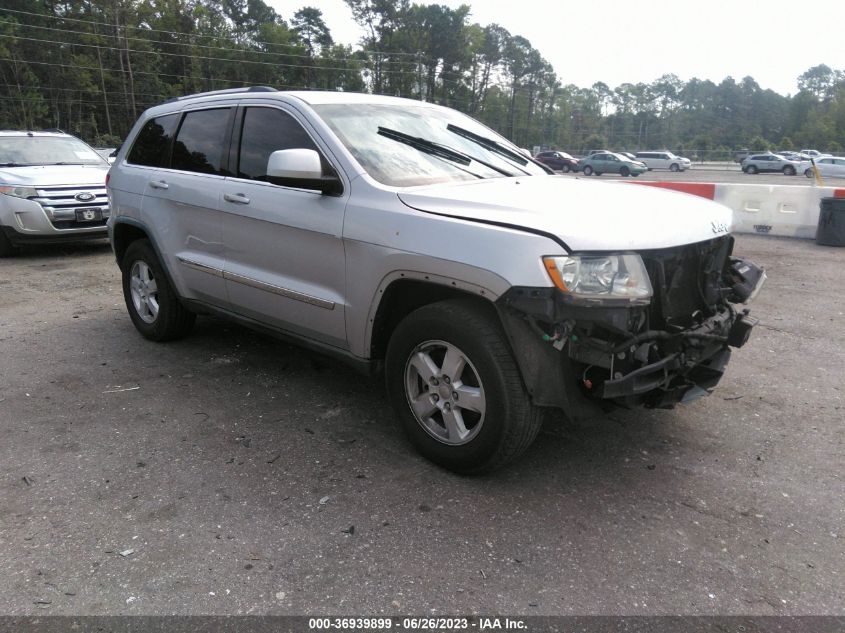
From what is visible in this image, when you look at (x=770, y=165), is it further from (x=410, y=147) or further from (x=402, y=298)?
(x=402, y=298)

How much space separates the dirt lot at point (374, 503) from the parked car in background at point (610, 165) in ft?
145

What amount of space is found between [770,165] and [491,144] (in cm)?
4873

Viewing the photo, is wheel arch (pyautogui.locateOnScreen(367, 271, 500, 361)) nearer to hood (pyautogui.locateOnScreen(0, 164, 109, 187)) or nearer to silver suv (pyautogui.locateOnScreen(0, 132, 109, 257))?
silver suv (pyautogui.locateOnScreen(0, 132, 109, 257))

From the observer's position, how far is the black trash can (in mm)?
10188

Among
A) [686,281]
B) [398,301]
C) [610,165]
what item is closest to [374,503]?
[398,301]

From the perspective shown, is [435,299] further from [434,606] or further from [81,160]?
[81,160]

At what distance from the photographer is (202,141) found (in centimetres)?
457

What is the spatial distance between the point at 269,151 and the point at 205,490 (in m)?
2.07

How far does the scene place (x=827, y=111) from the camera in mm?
97250

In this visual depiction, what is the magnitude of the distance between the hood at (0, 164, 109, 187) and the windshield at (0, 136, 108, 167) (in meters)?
0.33

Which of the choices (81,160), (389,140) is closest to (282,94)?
(389,140)

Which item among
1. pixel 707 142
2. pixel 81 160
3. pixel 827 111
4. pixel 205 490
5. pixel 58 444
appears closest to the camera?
pixel 205 490

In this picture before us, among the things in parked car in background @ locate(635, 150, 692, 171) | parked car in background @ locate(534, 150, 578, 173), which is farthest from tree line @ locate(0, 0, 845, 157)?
parked car in background @ locate(534, 150, 578, 173)

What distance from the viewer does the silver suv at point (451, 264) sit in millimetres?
2777
